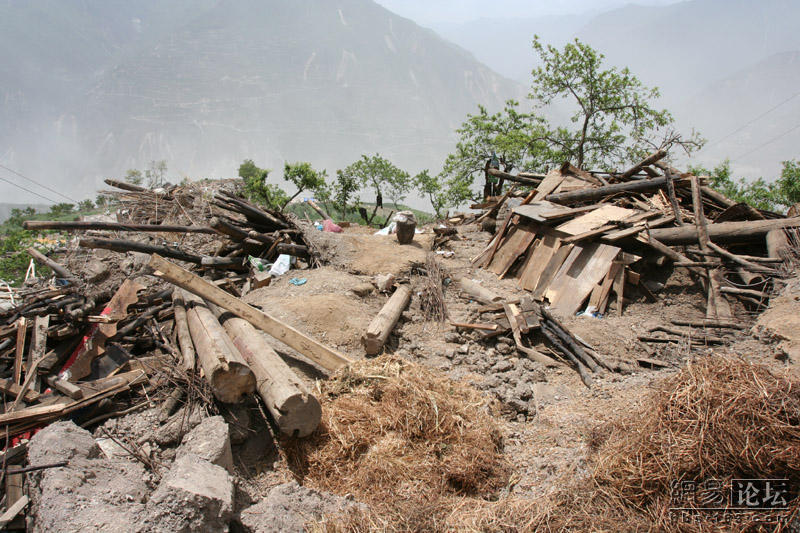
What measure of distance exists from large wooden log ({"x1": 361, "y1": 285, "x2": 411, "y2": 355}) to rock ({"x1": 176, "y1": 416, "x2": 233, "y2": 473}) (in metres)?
2.25

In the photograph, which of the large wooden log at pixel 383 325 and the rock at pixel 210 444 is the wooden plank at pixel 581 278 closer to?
the large wooden log at pixel 383 325

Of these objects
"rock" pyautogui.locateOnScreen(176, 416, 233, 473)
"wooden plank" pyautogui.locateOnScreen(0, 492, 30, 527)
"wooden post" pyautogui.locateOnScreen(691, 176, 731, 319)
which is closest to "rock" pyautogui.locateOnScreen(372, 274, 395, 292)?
"rock" pyautogui.locateOnScreen(176, 416, 233, 473)

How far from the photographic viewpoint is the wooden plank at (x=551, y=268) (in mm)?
6773

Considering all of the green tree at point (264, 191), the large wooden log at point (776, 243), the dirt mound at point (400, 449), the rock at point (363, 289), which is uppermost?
the green tree at point (264, 191)

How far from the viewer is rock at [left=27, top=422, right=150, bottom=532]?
6.86 ft

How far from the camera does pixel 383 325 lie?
5227 mm

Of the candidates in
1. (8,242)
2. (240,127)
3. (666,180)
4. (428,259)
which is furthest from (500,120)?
(240,127)

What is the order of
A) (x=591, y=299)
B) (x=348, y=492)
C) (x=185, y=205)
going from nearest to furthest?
1. (x=348, y=492)
2. (x=591, y=299)
3. (x=185, y=205)

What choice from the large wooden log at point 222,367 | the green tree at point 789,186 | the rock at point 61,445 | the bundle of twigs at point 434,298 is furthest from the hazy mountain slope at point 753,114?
the rock at point 61,445

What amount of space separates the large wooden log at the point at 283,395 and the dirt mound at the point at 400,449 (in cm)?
22

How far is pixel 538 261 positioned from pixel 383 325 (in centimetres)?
361

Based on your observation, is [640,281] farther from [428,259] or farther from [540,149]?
[540,149]

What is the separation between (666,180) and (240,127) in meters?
160

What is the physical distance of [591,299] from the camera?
611 centimetres
